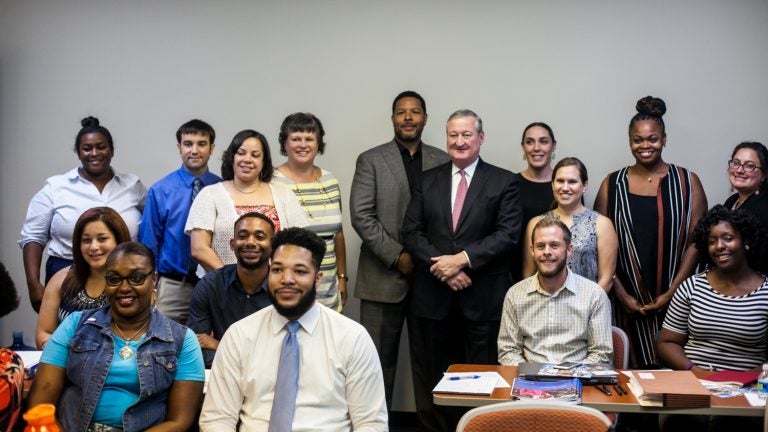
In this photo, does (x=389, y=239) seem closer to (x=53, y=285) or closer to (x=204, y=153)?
(x=204, y=153)

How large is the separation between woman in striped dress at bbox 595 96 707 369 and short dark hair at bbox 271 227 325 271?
2191 millimetres

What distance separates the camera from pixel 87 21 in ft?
19.5

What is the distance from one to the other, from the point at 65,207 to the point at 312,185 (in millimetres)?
1477

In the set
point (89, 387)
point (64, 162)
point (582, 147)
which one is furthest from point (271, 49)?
point (89, 387)

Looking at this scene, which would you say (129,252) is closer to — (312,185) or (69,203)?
(312,185)

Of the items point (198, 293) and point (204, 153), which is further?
point (204, 153)

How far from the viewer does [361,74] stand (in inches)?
223

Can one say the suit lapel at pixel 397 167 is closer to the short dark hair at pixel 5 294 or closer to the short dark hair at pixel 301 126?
the short dark hair at pixel 301 126

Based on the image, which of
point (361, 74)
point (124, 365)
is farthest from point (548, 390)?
point (361, 74)

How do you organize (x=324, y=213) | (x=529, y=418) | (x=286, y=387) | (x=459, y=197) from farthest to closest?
1. (x=324, y=213)
2. (x=459, y=197)
3. (x=286, y=387)
4. (x=529, y=418)

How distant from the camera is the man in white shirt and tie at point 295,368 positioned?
9.43ft

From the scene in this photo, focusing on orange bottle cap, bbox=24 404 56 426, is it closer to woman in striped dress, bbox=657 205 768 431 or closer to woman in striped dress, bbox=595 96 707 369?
woman in striped dress, bbox=657 205 768 431

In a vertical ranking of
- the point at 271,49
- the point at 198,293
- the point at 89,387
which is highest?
the point at 271,49

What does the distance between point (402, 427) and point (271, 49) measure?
2779mm
